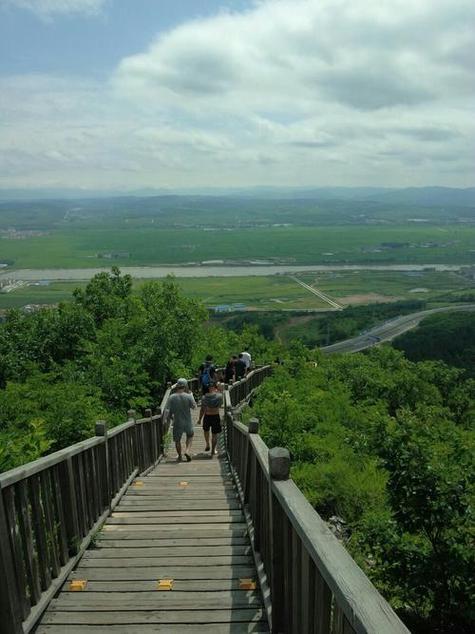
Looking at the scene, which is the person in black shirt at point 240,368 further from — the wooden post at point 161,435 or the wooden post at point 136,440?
the wooden post at point 136,440

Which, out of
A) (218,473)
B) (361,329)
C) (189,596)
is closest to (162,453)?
(218,473)

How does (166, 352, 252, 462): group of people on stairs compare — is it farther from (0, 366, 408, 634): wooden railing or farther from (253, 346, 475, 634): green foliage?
(0, 366, 408, 634): wooden railing

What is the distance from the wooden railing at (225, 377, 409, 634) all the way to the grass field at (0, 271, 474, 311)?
94283 millimetres

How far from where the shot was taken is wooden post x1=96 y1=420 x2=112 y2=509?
5.79m

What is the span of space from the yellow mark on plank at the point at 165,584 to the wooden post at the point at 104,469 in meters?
1.72

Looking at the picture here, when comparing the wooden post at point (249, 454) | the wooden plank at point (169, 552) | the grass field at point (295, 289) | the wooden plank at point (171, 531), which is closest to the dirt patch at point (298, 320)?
the grass field at point (295, 289)

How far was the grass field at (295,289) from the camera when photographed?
356 ft

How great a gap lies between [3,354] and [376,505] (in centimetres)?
1448

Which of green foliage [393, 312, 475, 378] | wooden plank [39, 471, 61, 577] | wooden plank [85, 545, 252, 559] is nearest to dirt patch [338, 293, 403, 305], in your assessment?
green foliage [393, 312, 475, 378]

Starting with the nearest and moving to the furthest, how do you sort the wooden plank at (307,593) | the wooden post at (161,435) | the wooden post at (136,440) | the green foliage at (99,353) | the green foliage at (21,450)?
the wooden plank at (307,593) < the green foliage at (21,450) < the wooden post at (136,440) < the green foliage at (99,353) < the wooden post at (161,435)

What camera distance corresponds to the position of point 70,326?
20.7 meters

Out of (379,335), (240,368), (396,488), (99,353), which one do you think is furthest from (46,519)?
(379,335)

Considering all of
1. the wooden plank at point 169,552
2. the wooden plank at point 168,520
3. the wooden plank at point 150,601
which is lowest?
the wooden plank at point 168,520

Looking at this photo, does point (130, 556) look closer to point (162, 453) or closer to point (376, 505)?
point (376, 505)
